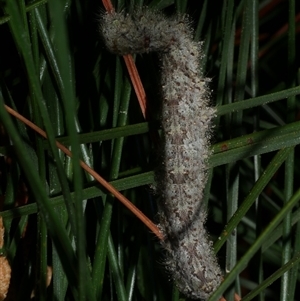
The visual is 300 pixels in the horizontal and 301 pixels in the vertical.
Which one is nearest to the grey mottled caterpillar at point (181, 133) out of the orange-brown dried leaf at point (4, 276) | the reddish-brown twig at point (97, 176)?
the reddish-brown twig at point (97, 176)

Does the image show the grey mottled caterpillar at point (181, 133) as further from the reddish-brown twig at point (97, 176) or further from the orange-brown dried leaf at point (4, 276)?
the orange-brown dried leaf at point (4, 276)

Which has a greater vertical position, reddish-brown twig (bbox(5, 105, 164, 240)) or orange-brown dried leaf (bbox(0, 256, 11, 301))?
reddish-brown twig (bbox(5, 105, 164, 240))

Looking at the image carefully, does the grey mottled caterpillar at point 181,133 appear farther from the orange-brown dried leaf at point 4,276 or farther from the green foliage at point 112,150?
the orange-brown dried leaf at point 4,276

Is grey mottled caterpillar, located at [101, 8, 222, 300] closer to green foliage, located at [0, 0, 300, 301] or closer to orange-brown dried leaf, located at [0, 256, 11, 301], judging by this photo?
green foliage, located at [0, 0, 300, 301]

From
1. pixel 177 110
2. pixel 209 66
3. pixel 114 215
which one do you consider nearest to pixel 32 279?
pixel 114 215

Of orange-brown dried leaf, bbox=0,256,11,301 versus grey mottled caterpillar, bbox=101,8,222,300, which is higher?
grey mottled caterpillar, bbox=101,8,222,300

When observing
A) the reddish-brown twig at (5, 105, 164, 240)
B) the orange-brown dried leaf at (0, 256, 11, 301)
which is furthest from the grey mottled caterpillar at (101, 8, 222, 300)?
the orange-brown dried leaf at (0, 256, 11, 301)

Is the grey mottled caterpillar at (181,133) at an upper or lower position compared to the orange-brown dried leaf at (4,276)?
A: upper

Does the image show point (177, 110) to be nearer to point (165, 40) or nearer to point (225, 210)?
point (165, 40)
